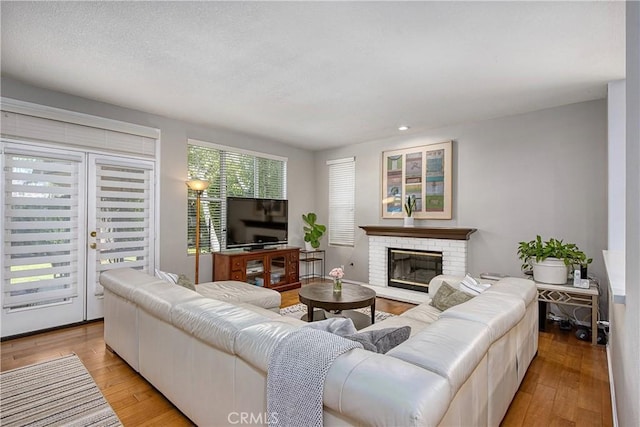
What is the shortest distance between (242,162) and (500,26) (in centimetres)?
409

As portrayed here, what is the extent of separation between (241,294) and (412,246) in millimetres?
2817

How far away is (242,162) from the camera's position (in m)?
5.34

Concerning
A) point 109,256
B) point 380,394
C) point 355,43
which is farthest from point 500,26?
point 109,256

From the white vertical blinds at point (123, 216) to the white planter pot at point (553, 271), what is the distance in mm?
4734

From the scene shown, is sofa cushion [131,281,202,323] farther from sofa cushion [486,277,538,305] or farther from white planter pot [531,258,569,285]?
white planter pot [531,258,569,285]

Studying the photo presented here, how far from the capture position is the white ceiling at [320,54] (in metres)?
2.05

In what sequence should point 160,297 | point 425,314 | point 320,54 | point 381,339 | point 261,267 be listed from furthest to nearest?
point 261,267 → point 425,314 → point 320,54 → point 160,297 → point 381,339

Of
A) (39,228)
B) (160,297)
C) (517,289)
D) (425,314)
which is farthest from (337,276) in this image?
(39,228)

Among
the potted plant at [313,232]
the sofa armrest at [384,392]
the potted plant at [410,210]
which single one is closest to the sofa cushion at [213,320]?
the sofa armrest at [384,392]

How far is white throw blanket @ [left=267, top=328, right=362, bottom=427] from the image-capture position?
111 centimetres

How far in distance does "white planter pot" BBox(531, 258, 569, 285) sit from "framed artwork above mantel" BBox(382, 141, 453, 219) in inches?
56.4

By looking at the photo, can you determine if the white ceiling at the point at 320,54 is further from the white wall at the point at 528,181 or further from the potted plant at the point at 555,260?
the potted plant at the point at 555,260

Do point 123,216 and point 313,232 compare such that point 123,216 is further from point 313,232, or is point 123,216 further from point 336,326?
point 336,326

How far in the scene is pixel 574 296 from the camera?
3.25m
